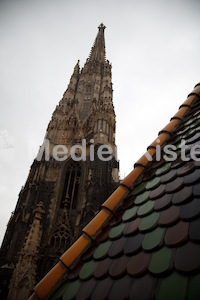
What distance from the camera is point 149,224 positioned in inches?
68.6

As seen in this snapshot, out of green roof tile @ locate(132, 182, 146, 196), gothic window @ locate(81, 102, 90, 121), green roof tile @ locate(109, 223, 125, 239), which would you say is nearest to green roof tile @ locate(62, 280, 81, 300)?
green roof tile @ locate(109, 223, 125, 239)

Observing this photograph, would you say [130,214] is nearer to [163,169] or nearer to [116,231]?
[116,231]

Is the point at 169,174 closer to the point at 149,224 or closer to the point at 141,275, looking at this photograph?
the point at 149,224

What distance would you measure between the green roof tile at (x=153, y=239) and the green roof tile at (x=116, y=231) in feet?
1.02

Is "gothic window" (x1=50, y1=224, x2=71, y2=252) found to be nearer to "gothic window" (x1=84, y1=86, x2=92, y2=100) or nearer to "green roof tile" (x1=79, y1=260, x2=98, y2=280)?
"green roof tile" (x1=79, y1=260, x2=98, y2=280)

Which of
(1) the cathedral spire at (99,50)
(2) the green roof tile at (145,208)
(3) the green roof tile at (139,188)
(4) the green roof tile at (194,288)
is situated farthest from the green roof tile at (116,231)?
(1) the cathedral spire at (99,50)

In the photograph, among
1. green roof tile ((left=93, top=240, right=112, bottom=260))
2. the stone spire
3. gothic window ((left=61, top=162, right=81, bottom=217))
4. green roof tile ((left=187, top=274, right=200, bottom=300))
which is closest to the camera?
green roof tile ((left=187, top=274, right=200, bottom=300))

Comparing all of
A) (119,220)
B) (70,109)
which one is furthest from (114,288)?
(70,109)

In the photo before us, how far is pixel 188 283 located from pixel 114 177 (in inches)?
544

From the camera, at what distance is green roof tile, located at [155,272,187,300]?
1.13 meters

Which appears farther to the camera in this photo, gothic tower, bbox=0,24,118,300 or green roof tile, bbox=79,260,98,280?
gothic tower, bbox=0,24,118,300

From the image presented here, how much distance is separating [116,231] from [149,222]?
1.22 ft

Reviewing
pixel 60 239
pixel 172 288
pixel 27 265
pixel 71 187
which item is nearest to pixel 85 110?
Result: pixel 71 187

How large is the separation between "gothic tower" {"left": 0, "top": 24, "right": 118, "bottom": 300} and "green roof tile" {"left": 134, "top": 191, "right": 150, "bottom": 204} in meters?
9.86
